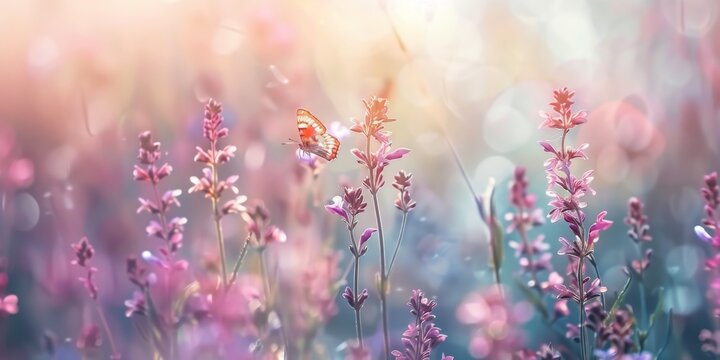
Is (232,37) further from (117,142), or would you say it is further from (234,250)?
(234,250)

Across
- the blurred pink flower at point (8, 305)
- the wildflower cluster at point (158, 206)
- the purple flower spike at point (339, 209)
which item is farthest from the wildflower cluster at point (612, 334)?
the blurred pink flower at point (8, 305)

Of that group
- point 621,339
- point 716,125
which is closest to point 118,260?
point 621,339

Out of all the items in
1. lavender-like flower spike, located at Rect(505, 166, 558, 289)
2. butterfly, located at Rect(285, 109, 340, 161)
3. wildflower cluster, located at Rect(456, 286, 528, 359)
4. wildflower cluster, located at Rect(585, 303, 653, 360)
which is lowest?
wildflower cluster, located at Rect(456, 286, 528, 359)

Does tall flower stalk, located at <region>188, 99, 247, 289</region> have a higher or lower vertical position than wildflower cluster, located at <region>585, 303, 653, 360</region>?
higher

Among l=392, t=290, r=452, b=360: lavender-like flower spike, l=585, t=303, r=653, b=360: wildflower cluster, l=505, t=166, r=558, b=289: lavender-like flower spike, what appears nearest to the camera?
l=585, t=303, r=653, b=360: wildflower cluster

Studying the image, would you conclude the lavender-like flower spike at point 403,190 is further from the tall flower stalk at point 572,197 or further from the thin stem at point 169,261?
the thin stem at point 169,261

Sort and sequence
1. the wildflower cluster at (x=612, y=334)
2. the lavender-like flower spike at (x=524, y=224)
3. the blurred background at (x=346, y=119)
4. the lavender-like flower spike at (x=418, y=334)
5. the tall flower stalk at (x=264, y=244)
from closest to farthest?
the wildflower cluster at (x=612, y=334)
the lavender-like flower spike at (x=418, y=334)
the tall flower stalk at (x=264, y=244)
the lavender-like flower spike at (x=524, y=224)
the blurred background at (x=346, y=119)

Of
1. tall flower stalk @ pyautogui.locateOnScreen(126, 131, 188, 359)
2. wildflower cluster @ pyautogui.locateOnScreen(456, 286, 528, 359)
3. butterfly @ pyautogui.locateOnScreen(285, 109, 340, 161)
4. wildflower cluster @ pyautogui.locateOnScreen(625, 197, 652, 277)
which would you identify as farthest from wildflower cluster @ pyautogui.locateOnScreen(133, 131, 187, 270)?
wildflower cluster @ pyautogui.locateOnScreen(625, 197, 652, 277)

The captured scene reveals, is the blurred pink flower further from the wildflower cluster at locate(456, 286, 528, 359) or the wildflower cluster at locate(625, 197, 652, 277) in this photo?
the wildflower cluster at locate(625, 197, 652, 277)
